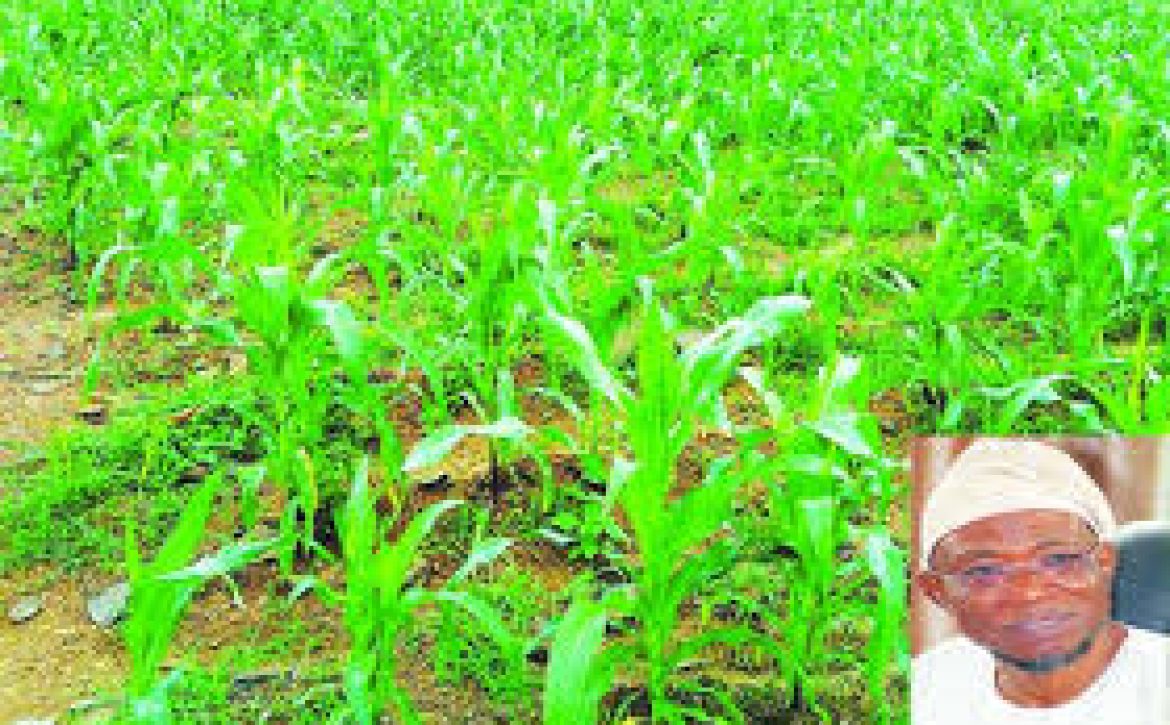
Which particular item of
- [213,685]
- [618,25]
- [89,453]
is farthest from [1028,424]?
[618,25]

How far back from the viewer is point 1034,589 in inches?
60.5

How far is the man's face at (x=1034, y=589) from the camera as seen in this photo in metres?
1.54

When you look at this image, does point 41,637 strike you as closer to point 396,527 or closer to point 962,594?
point 396,527

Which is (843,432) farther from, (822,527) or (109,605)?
(109,605)

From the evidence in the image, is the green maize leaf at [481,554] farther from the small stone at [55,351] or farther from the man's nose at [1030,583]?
the small stone at [55,351]

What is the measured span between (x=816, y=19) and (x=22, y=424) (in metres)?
6.84

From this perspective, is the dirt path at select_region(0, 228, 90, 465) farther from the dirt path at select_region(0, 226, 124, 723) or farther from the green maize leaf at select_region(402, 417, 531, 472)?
the green maize leaf at select_region(402, 417, 531, 472)

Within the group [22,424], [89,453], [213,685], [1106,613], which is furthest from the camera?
[22,424]

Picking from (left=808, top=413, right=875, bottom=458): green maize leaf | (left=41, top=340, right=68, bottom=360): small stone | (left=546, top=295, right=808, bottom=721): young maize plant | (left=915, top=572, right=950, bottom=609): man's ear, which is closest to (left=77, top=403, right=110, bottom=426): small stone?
(left=41, top=340, right=68, bottom=360): small stone

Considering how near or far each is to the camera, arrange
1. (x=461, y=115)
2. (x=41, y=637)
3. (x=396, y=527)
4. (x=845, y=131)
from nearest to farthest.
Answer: (x=41, y=637)
(x=396, y=527)
(x=845, y=131)
(x=461, y=115)

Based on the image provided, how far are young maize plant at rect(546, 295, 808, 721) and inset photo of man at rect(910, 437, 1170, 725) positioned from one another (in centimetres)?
40

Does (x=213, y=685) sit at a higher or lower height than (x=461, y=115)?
lower

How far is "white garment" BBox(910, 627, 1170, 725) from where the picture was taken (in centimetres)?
150

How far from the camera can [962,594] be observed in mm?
1568
